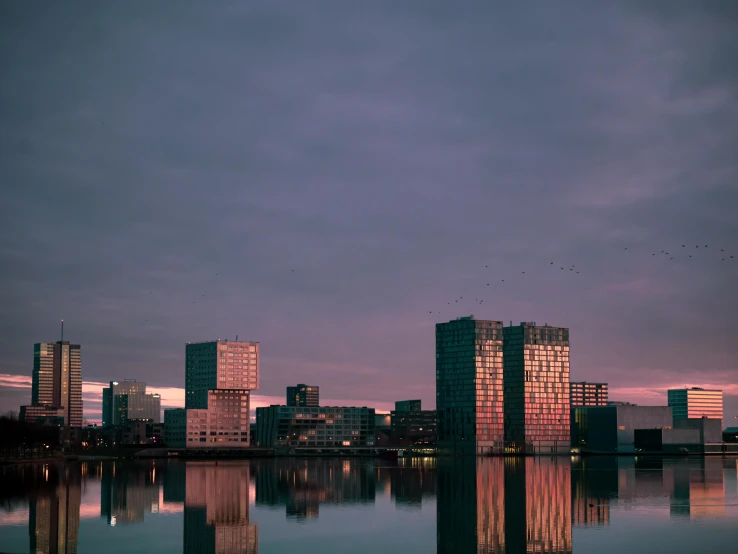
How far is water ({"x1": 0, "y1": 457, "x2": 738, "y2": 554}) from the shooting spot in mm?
47562

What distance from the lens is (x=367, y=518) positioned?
61438mm

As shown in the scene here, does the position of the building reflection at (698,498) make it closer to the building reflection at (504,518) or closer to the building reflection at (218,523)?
the building reflection at (504,518)

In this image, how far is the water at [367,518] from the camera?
4756 cm

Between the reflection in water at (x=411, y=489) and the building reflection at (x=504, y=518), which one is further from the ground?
the building reflection at (x=504, y=518)

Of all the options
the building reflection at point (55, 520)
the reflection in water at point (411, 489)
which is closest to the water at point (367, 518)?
the building reflection at point (55, 520)

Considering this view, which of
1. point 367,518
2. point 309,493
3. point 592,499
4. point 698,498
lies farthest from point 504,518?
point 309,493

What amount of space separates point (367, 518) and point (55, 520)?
66.6ft

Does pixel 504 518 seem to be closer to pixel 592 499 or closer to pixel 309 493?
pixel 592 499

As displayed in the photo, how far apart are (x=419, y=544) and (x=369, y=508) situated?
2075 centimetres

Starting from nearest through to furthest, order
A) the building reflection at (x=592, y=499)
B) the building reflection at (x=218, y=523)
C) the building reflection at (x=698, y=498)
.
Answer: the building reflection at (x=218, y=523), the building reflection at (x=592, y=499), the building reflection at (x=698, y=498)

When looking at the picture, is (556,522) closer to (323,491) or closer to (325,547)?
(325,547)

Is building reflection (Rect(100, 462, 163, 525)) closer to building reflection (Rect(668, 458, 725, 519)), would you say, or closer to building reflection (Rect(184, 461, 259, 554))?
building reflection (Rect(184, 461, 259, 554))

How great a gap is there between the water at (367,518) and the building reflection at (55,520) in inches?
3.7

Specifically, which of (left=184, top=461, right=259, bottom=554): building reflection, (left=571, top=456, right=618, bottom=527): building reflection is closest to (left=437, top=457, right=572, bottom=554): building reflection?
(left=571, top=456, right=618, bottom=527): building reflection
